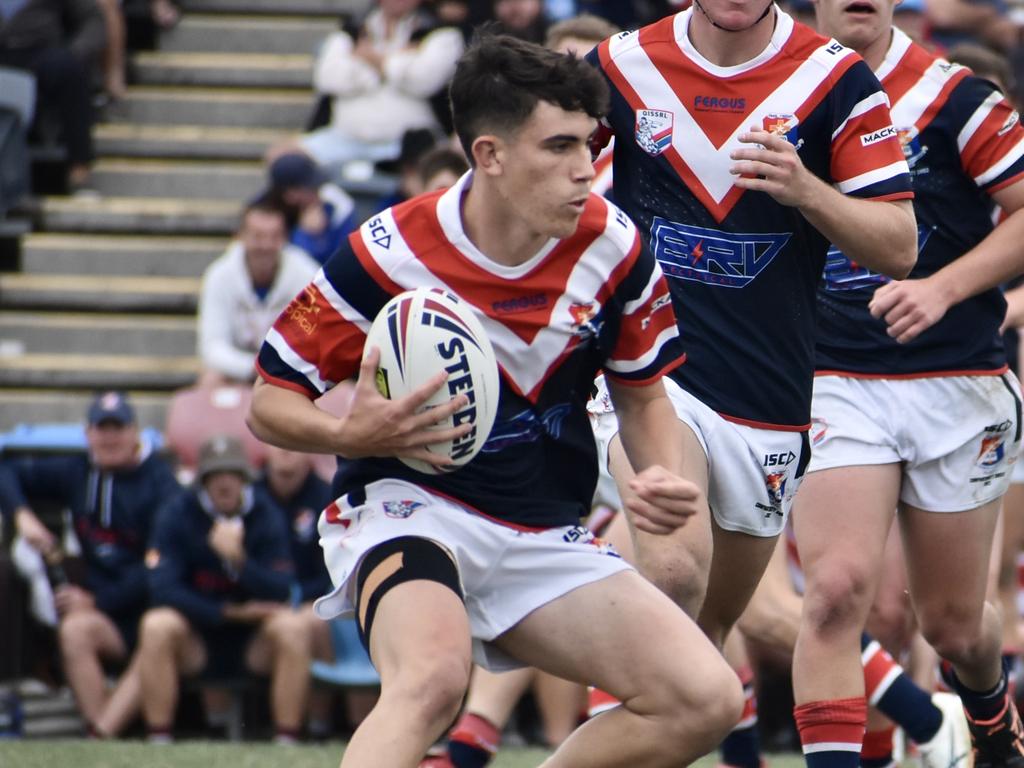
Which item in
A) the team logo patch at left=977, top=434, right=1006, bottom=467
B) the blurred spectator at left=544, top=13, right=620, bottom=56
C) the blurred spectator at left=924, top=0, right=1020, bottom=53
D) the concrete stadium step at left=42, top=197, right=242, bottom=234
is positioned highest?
the blurred spectator at left=544, top=13, right=620, bottom=56

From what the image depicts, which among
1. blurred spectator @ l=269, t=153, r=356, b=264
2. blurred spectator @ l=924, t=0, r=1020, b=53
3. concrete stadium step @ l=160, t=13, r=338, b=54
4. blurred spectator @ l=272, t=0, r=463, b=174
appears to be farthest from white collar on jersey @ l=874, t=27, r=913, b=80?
concrete stadium step @ l=160, t=13, r=338, b=54

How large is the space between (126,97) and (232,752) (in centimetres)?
764

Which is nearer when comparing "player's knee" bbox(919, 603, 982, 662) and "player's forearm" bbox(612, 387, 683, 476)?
"player's forearm" bbox(612, 387, 683, 476)

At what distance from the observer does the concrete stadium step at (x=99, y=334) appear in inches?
507

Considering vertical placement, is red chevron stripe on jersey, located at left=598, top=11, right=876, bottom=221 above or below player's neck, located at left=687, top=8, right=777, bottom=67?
below

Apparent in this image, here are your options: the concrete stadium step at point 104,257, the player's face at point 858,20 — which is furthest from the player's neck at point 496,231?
the concrete stadium step at point 104,257

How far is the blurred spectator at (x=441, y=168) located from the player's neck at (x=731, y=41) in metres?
3.64

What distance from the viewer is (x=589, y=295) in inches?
195

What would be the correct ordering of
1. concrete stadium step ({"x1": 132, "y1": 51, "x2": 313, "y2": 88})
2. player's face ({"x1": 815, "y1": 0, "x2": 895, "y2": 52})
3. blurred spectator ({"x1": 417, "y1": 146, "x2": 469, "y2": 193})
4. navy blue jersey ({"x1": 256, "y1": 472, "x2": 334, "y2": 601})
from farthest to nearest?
concrete stadium step ({"x1": 132, "y1": 51, "x2": 313, "y2": 88}) < navy blue jersey ({"x1": 256, "y1": 472, "x2": 334, "y2": 601}) < blurred spectator ({"x1": 417, "y1": 146, "x2": 469, "y2": 193}) < player's face ({"x1": 815, "y1": 0, "x2": 895, "y2": 52})

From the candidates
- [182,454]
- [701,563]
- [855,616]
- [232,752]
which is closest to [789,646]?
[855,616]

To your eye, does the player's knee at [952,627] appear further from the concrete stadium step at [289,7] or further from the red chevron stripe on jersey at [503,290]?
the concrete stadium step at [289,7]

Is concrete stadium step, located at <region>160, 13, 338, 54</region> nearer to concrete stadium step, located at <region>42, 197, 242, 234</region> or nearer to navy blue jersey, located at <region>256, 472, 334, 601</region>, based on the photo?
concrete stadium step, located at <region>42, 197, 242, 234</region>

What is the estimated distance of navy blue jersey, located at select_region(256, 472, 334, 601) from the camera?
1015cm

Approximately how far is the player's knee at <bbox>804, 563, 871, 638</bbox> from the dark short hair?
5.45ft
